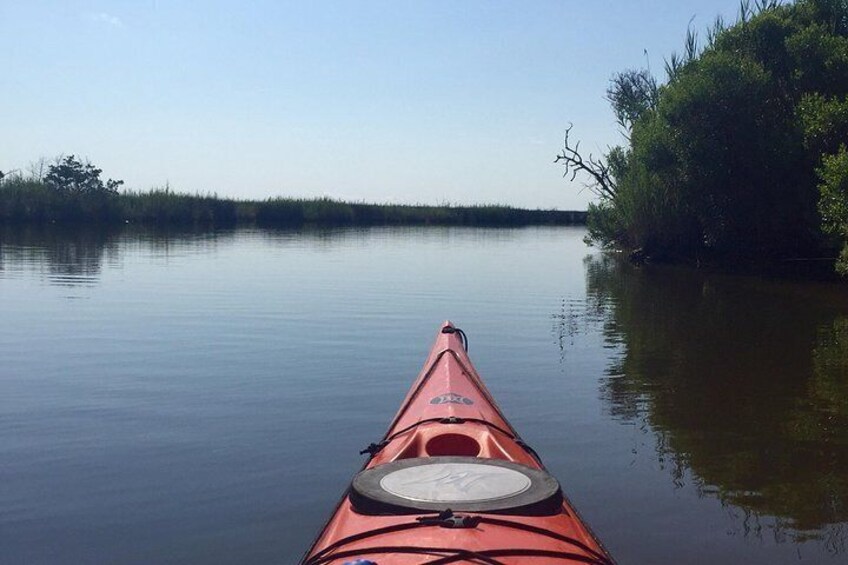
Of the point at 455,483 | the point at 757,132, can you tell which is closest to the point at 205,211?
the point at 757,132

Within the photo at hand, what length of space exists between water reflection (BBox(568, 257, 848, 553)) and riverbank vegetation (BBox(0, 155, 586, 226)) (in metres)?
31.4

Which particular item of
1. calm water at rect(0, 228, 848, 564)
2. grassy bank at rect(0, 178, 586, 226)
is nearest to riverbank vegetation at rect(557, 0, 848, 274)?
calm water at rect(0, 228, 848, 564)

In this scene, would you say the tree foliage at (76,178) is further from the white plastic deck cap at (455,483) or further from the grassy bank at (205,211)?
the white plastic deck cap at (455,483)

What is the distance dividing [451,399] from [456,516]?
213 centimetres

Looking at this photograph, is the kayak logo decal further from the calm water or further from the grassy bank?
the grassy bank

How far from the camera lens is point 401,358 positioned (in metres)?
9.51

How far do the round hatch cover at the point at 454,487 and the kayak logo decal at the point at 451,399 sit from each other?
52.5 inches

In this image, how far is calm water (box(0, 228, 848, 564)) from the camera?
4754mm

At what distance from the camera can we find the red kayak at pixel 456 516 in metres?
2.99

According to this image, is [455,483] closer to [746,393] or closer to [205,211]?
[746,393]

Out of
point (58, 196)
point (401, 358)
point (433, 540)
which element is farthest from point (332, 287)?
point (58, 196)

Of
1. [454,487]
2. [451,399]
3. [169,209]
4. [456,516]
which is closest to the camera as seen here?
[456,516]

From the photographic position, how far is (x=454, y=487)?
3.49m

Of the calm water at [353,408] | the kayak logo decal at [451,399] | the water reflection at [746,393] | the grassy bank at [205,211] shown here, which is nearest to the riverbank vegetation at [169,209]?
the grassy bank at [205,211]
